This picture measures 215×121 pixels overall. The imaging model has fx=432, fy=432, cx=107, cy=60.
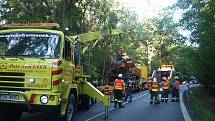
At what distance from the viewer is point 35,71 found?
12.4 m

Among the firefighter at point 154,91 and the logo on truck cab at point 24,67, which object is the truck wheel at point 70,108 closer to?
the logo on truck cab at point 24,67

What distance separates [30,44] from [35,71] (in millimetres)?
1065

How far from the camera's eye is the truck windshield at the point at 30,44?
42.1ft

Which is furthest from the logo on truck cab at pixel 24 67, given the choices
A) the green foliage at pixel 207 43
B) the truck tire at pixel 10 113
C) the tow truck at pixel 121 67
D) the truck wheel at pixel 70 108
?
the tow truck at pixel 121 67

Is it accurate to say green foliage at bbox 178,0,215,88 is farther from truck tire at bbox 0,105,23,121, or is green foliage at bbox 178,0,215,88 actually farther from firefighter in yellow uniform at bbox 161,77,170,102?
truck tire at bbox 0,105,23,121

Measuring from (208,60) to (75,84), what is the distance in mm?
11656

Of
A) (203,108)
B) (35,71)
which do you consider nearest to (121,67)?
(203,108)

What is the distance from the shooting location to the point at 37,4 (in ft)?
109

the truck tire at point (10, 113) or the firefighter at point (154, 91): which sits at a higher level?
the firefighter at point (154, 91)

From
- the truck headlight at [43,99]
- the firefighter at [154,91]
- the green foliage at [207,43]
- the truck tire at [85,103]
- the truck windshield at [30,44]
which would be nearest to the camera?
the truck headlight at [43,99]

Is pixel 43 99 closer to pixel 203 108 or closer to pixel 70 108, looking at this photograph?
pixel 70 108

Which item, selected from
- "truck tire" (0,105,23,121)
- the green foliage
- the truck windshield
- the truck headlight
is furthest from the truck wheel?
the green foliage

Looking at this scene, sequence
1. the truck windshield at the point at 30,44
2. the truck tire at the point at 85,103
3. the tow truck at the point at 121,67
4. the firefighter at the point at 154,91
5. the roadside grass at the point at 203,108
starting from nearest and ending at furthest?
the truck windshield at the point at 30,44, the roadside grass at the point at 203,108, the truck tire at the point at 85,103, the firefighter at the point at 154,91, the tow truck at the point at 121,67

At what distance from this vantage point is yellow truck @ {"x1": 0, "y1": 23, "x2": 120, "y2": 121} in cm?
1232
